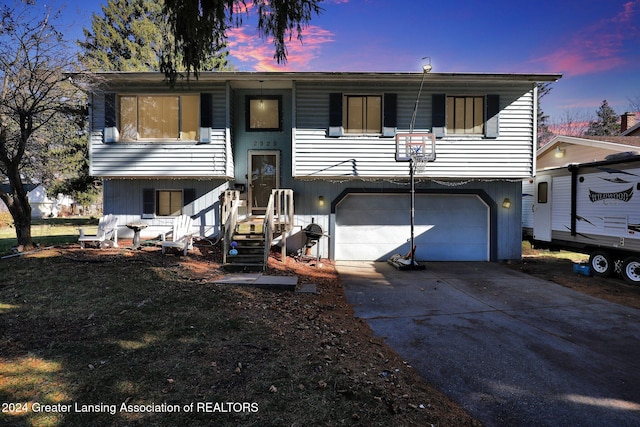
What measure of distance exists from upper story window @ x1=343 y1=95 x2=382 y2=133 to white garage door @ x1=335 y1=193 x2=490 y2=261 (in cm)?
232

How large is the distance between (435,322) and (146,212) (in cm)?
979

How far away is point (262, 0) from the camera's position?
464 centimetres

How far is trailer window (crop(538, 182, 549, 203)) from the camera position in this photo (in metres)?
10.5

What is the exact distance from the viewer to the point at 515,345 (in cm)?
426

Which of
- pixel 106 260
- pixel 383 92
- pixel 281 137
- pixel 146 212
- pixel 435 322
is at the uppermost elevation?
pixel 383 92

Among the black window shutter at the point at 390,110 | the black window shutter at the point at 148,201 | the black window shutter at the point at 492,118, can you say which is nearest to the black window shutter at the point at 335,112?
the black window shutter at the point at 390,110

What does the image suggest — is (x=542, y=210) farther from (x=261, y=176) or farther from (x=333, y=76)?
(x=261, y=176)

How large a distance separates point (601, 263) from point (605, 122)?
3553 centimetres

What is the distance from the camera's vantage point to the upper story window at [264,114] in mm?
10742

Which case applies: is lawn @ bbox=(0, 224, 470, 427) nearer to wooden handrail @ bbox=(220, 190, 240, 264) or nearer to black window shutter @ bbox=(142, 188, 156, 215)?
wooden handrail @ bbox=(220, 190, 240, 264)

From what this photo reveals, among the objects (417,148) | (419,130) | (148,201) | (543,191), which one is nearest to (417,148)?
(417,148)

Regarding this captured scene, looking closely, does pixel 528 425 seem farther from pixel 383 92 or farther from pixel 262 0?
pixel 383 92

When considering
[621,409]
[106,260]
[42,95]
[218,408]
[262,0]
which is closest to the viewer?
[218,408]

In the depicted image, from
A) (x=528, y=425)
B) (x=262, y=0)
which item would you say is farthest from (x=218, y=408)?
(x=262, y=0)
